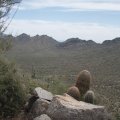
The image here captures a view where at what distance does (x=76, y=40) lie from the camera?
117 meters

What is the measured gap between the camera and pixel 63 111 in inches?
492

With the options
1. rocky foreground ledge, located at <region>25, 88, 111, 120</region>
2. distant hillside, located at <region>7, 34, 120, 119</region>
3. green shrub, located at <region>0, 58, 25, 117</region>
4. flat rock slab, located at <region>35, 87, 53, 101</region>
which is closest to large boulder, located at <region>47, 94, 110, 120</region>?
rocky foreground ledge, located at <region>25, 88, 111, 120</region>

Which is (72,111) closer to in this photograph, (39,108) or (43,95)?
(39,108)

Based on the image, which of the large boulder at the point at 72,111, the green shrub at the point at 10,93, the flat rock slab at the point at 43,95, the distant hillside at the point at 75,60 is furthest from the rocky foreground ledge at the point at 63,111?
the distant hillside at the point at 75,60

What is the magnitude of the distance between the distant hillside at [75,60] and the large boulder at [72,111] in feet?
6.57

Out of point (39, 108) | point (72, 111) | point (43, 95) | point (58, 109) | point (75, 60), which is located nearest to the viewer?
point (72, 111)

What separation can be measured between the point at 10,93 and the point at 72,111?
1.94 metres

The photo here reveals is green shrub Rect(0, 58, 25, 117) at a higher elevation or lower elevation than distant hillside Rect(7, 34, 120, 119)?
higher

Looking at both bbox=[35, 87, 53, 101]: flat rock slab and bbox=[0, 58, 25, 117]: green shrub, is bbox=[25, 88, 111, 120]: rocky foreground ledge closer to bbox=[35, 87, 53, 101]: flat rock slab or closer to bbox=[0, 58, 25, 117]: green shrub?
bbox=[35, 87, 53, 101]: flat rock slab

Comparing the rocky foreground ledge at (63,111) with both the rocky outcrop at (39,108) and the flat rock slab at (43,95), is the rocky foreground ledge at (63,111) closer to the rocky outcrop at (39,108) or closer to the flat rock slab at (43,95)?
the rocky outcrop at (39,108)

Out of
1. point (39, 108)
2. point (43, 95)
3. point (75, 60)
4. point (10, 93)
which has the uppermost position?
point (10, 93)

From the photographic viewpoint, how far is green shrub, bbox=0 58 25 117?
12961mm

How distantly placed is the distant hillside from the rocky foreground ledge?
2028 millimetres

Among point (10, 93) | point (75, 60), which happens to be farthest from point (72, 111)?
point (75, 60)
